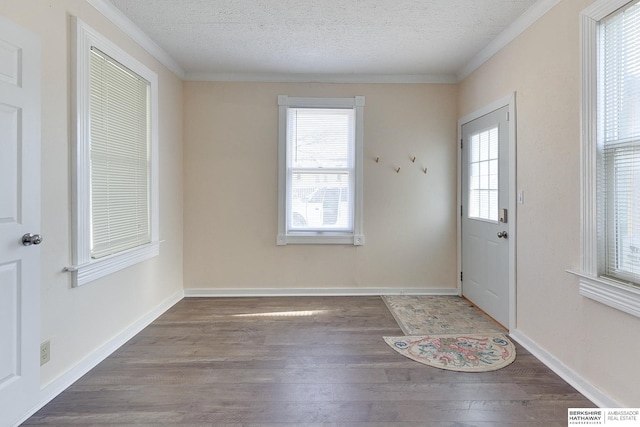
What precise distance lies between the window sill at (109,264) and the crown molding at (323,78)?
6.41 feet

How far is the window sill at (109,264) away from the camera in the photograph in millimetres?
2137

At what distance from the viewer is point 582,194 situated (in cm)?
Answer: 203

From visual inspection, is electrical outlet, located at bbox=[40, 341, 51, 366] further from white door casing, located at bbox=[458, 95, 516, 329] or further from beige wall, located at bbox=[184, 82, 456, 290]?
white door casing, located at bbox=[458, 95, 516, 329]

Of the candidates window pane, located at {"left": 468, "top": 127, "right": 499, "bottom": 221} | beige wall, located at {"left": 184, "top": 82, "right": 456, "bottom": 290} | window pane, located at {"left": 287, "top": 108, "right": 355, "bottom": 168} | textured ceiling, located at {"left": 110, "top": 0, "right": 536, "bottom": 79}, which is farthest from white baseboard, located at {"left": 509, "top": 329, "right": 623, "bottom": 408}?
textured ceiling, located at {"left": 110, "top": 0, "right": 536, "bottom": 79}

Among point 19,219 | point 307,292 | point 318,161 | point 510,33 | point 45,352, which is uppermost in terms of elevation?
point 510,33

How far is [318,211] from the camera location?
155 inches

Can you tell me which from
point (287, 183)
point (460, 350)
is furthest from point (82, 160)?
point (460, 350)

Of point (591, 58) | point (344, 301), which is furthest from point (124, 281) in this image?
point (591, 58)

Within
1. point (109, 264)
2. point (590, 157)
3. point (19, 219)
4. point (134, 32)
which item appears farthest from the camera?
point (134, 32)

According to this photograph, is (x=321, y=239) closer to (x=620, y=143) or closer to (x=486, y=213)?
(x=486, y=213)

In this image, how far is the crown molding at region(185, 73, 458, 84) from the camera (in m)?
3.81

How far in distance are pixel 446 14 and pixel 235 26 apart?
165cm

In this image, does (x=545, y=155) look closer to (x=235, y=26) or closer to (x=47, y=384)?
(x=235, y=26)

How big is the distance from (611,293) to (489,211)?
1.49m
